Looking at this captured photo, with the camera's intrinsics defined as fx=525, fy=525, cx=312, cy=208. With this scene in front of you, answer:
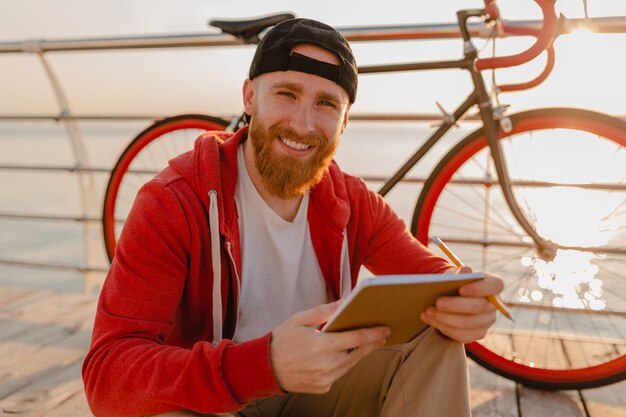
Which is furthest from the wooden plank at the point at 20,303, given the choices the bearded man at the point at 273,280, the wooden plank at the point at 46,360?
the bearded man at the point at 273,280

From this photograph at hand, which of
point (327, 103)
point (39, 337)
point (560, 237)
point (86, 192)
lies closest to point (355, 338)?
point (327, 103)

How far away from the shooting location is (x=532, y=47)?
1506 millimetres

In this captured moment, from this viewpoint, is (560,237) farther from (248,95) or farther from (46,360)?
(46,360)

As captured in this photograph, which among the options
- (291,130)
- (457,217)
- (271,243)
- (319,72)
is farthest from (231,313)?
(457,217)

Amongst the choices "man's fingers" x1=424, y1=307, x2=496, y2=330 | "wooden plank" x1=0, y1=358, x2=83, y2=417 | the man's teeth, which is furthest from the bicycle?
"wooden plank" x1=0, y1=358, x2=83, y2=417

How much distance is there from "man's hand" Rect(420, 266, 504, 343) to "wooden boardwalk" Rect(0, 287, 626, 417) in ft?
2.20

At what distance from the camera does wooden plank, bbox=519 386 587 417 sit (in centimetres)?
154

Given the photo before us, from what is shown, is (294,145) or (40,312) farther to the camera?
(40,312)

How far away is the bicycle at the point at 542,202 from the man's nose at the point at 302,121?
521 millimetres

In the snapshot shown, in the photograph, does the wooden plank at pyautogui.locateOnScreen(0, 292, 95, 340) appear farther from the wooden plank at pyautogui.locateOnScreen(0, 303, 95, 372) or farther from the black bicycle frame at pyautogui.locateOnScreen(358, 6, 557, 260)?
the black bicycle frame at pyautogui.locateOnScreen(358, 6, 557, 260)

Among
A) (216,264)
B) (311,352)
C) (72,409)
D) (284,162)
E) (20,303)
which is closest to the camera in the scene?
(311,352)

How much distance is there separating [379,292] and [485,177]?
124 centimetres

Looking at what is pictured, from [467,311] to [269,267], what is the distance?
0.48 metres

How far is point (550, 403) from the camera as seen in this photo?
1596 millimetres
